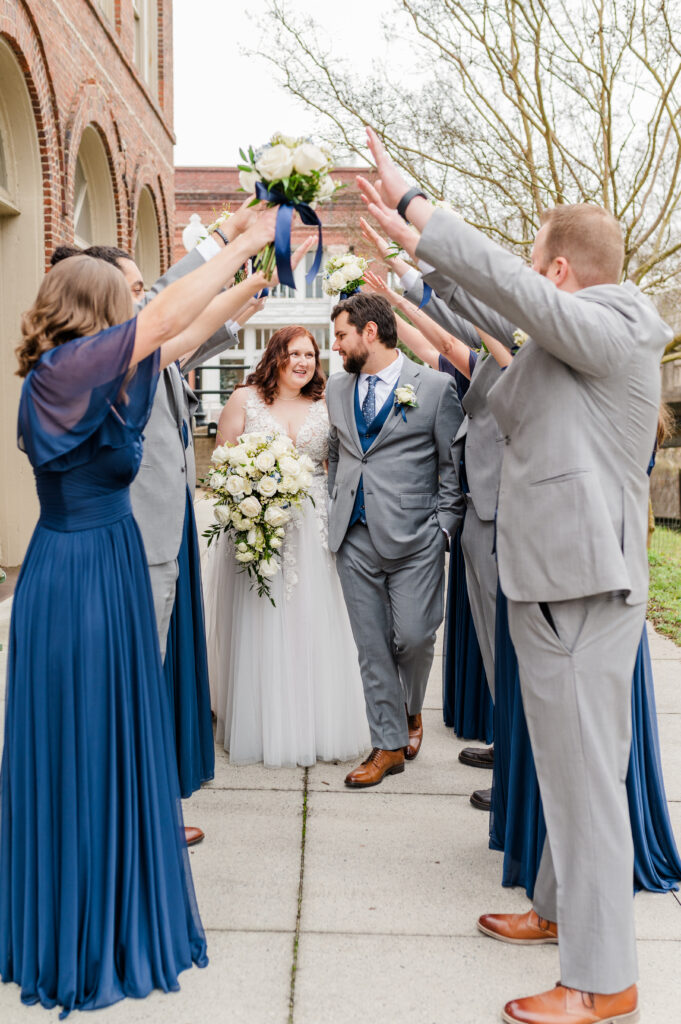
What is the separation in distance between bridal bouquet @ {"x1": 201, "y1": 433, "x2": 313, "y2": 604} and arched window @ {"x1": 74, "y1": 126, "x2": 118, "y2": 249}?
7218 mm

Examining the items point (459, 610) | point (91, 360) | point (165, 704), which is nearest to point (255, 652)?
point (459, 610)

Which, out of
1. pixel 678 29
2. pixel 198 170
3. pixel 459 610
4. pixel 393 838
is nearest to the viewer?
pixel 393 838

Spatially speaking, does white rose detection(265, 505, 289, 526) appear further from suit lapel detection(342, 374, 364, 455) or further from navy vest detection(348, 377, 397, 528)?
suit lapel detection(342, 374, 364, 455)

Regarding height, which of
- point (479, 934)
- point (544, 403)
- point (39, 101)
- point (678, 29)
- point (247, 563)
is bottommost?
point (479, 934)

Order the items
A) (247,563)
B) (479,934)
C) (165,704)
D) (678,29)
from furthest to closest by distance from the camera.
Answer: (678,29) → (247,563) → (479,934) → (165,704)

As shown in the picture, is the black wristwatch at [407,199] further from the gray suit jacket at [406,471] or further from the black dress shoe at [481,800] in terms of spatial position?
the black dress shoe at [481,800]

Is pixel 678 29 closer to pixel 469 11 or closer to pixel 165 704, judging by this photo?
pixel 469 11

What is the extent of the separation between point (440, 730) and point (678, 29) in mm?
8107

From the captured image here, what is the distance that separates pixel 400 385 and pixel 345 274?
634 millimetres

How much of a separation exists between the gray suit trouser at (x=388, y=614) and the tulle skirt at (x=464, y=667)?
45cm

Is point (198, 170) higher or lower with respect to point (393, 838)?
higher

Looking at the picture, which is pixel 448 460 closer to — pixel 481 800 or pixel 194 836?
pixel 481 800

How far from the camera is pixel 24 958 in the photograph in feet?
9.25

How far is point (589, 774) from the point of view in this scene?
268 cm
